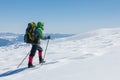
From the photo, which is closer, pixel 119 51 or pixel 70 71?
pixel 70 71

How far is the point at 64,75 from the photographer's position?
11.0 metres

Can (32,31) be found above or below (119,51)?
above

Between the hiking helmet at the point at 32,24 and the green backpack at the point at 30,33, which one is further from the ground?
the hiking helmet at the point at 32,24

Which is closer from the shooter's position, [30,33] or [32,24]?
[32,24]

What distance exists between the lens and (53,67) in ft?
42.1

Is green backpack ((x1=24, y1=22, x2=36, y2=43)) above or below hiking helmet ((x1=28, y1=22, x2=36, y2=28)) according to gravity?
below

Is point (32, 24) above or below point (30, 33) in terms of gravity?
above

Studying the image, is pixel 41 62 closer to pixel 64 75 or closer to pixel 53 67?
pixel 53 67

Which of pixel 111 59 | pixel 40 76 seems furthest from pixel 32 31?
pixel 111 59

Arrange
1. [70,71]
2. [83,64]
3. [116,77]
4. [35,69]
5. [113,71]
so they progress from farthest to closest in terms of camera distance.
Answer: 1. [35,69]
2. [83,64]
3. [70,71]
4. [113,71]
5. [116,77]

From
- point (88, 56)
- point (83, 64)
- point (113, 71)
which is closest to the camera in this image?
point (113, 71)

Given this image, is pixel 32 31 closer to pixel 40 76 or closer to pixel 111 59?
pixel 40 76

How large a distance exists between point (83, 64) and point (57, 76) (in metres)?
1.79

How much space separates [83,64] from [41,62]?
3251 mm
